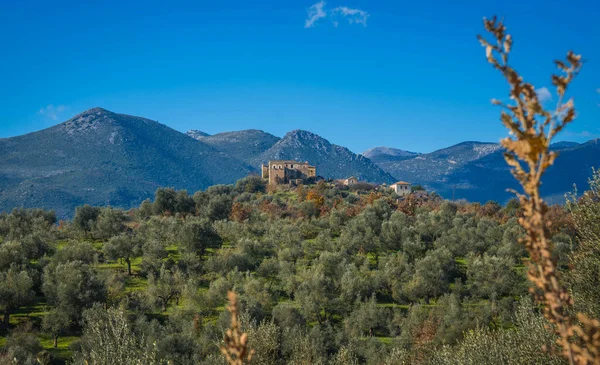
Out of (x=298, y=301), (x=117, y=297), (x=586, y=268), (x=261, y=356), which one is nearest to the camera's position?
(x=586, y=268)

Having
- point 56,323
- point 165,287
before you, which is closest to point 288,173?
point 165,287

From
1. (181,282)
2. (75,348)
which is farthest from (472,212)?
(75,348)

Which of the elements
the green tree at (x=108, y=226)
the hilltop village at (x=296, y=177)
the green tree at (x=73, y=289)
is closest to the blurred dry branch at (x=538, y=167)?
the green tree at (x=73, y=289)

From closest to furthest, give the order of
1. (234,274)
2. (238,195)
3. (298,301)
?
(298,301)
(234,274)
(238,195)

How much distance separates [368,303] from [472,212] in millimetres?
43109

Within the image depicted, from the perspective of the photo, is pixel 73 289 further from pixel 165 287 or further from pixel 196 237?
pixel 196 237

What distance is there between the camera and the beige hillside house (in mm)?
114188

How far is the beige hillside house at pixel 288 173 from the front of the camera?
375 feet

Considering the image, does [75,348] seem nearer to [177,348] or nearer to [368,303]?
[177,348]

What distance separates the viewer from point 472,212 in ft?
261

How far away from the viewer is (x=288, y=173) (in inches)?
4594

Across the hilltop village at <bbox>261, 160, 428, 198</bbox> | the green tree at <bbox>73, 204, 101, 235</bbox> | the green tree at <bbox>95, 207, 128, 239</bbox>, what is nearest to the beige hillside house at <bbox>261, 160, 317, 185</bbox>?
the hilltop village at <bbox>261, 160, 428, 198</bbox>

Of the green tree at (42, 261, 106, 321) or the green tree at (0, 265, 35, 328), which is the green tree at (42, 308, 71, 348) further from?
the green tree at (0, 265, 35, 328)

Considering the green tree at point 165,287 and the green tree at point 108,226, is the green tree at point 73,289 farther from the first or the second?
the green tree at point 108,226
